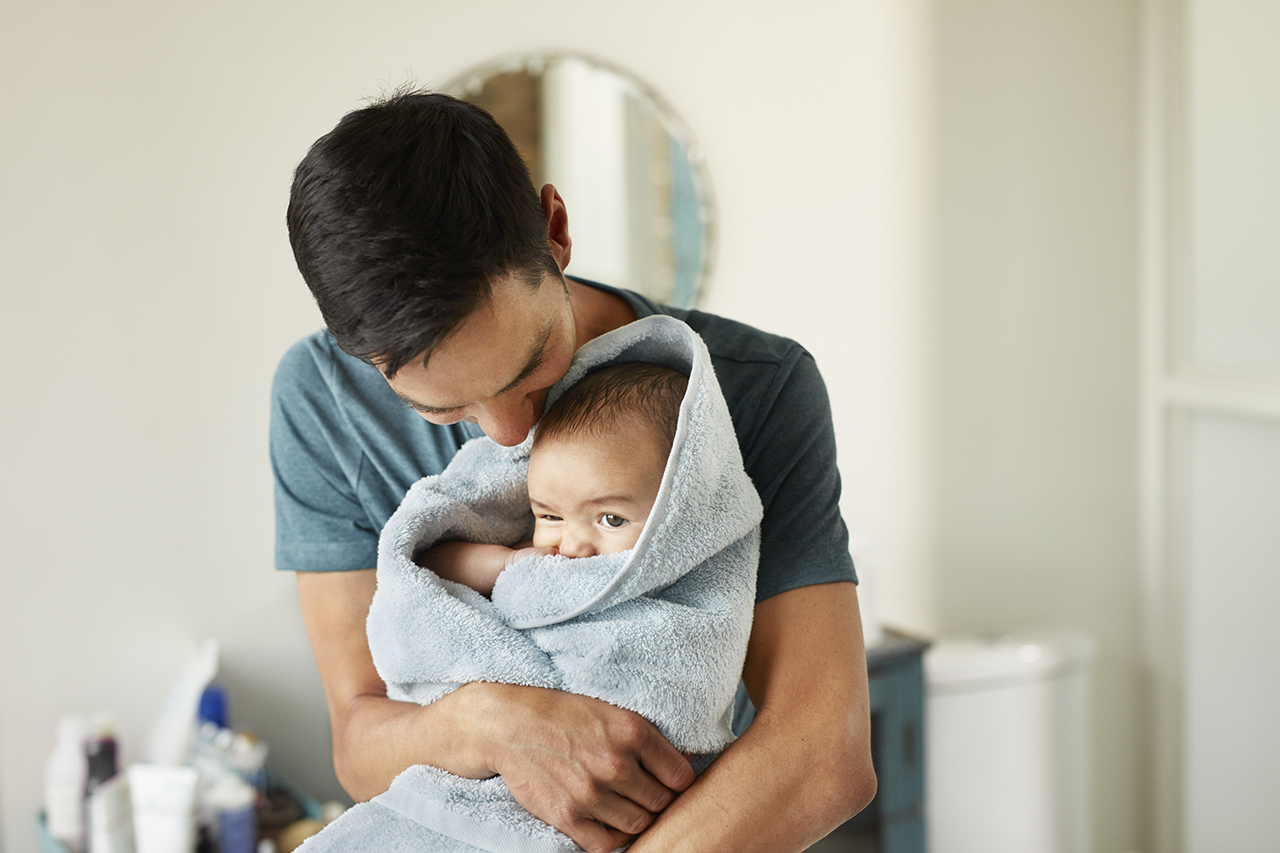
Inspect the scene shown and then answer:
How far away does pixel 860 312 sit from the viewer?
2.27m

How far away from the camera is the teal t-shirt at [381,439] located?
2.95 ft

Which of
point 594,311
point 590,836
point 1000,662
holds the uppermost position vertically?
point 594,311

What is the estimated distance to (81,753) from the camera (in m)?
1.64

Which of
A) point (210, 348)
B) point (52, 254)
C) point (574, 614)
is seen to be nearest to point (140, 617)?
point (210, 348)

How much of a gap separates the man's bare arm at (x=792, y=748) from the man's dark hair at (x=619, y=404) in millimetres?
189

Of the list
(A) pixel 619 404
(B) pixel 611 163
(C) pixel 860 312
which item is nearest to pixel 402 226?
(A) pixel 619 404

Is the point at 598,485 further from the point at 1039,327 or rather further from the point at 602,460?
the point at 1039,327

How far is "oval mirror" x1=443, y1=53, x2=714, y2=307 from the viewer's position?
197 centimetres

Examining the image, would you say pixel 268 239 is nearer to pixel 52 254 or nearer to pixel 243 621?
pixel 52 254

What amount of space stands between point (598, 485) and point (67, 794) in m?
1.33

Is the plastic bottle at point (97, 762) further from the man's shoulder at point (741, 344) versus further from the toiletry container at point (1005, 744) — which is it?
A: the toiletry container at point (1005, 744)

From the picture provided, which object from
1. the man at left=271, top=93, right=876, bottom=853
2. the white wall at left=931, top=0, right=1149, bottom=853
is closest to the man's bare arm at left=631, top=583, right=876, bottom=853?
the man at left=271, top=93, right=876, bottom=853

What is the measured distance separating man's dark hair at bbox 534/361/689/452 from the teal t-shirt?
0.36 ft

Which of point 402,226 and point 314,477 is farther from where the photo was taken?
point 314,477
